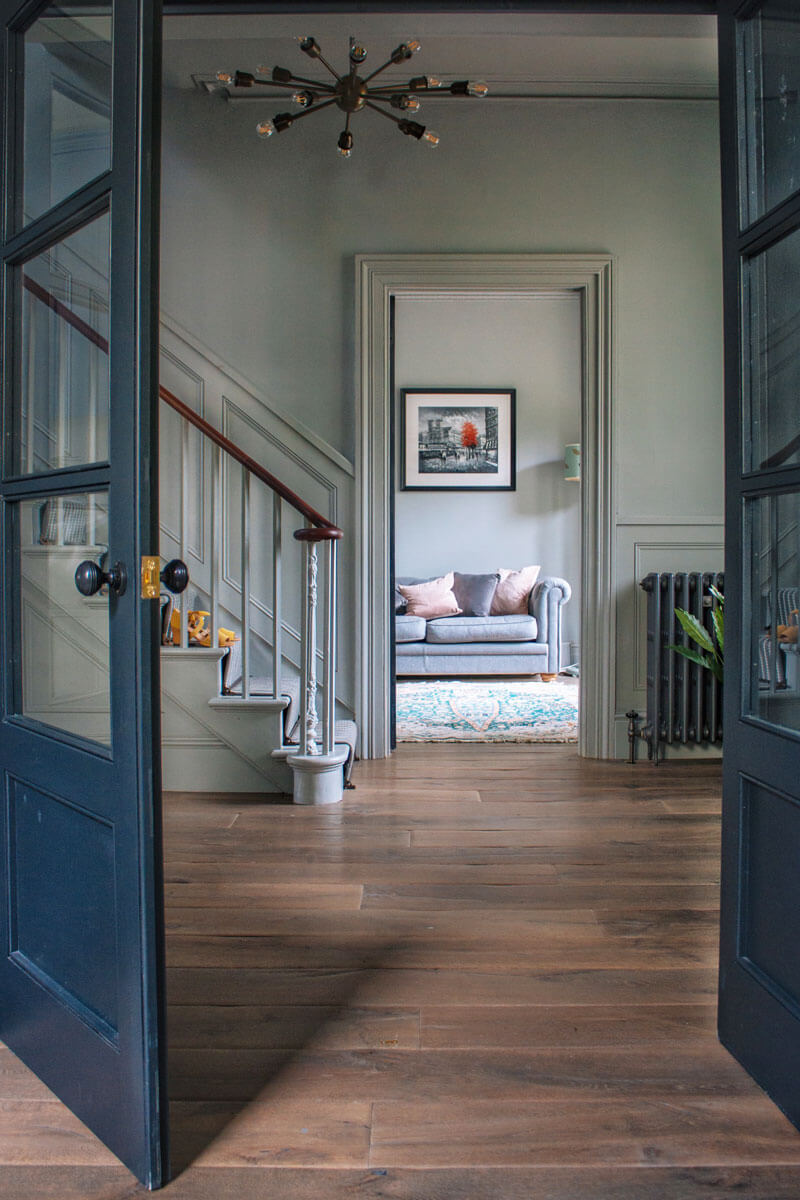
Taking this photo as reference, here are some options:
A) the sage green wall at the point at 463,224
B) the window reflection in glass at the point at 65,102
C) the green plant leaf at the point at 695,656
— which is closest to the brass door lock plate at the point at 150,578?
the window reflection in glass at the point at 65,102

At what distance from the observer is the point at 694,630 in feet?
12.9

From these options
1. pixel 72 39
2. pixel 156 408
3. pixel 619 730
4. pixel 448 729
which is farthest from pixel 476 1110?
pixel 448 729

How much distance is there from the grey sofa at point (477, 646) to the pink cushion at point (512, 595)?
275 mm

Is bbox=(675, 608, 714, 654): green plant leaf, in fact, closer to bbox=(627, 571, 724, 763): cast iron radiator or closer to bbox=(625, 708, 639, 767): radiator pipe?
bbox=(627, 571, 724, 763): cast iron radiator

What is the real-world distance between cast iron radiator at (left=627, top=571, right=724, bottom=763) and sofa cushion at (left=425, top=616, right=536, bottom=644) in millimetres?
2597

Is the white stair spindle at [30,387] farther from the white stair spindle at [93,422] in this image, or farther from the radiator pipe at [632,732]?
the radiator pipe at [632,732]

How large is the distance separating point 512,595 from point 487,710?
1.91m

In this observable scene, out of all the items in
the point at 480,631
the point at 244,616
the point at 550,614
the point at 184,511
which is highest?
the point at 184,511

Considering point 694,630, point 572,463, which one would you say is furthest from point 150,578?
point 572,463

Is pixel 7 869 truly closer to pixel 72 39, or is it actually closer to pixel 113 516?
pixel 113 516

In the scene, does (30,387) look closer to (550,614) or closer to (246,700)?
(246,700)

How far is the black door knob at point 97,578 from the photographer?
1.26 metres

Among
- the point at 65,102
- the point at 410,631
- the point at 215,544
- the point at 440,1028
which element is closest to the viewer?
the point at 65,102

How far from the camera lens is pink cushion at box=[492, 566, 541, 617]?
23.4 feet
